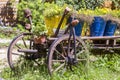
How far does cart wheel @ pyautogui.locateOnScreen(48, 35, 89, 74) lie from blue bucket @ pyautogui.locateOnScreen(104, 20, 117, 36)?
2.82 feet

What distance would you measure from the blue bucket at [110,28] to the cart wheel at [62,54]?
0.86 m

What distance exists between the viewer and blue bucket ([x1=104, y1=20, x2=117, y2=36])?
23.4 ft

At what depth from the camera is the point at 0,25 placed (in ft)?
33.7

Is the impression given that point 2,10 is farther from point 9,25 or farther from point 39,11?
point 39,11

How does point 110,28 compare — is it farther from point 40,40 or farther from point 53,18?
point 40,40

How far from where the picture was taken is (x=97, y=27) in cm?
700

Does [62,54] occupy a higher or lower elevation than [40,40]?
lower

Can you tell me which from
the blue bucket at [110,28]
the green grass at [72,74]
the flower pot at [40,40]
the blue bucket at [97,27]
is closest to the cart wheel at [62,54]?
the green grass at [72,74]

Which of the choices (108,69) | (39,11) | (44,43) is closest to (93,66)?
(108,69)

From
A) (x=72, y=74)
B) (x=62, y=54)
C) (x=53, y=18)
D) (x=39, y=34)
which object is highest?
(x=53, y=18)

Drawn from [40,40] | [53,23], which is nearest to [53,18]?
[53,23]

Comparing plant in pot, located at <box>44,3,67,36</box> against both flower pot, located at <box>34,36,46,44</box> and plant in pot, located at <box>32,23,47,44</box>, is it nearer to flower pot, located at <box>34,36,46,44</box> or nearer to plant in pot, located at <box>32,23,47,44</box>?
plant in pot, located at <box>32,23,47,44</box>

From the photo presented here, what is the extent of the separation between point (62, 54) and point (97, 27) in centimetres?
104

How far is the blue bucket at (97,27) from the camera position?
6984mm
